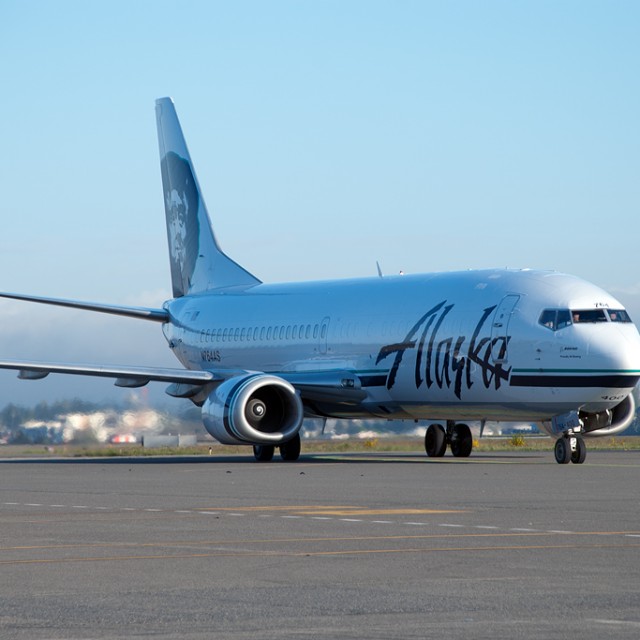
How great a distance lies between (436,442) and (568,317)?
23.0ft

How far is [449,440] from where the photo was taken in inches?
1409

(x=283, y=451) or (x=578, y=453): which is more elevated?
(x=578, y=453)

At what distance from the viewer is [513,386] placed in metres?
29.8

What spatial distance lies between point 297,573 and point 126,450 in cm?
3175

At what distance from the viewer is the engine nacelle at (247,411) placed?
31.9 meters

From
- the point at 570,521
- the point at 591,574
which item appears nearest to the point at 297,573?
the point at 591,574

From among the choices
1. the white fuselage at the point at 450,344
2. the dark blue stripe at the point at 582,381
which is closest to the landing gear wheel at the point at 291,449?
the white fuselage at the point at 450,344

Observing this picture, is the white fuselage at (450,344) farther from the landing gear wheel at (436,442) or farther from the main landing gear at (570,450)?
the landing gear wheel at (436,442)

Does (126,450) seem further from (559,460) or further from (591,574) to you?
(591,574)

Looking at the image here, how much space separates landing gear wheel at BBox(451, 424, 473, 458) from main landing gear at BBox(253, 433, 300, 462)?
154 inches

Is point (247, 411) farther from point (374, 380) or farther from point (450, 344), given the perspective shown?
point (450, 344)

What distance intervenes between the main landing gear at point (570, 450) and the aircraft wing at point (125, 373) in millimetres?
9071

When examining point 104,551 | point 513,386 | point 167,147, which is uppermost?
point 167,147

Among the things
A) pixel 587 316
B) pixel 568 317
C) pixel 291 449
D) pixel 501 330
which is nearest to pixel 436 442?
pixel 291 449
